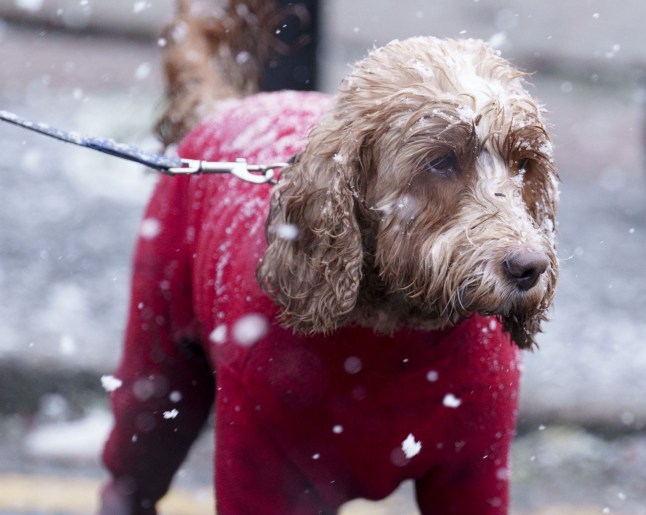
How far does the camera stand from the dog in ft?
8.53

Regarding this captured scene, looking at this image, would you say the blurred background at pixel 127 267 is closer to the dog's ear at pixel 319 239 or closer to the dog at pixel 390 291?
the dog at pixel 390 291

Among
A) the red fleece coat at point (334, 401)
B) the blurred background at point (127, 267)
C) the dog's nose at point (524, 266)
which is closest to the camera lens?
the dog's nose at point (524, 266)

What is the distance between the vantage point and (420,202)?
265 centimetres

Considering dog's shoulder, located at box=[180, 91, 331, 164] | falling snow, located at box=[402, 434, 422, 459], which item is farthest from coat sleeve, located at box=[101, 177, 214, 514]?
falling snow, located at box=[402, 434, 422, 459]

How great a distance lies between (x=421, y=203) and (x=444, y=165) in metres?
0.10

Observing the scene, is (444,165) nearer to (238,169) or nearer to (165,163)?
(238,169)

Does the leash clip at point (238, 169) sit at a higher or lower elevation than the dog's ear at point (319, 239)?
higher

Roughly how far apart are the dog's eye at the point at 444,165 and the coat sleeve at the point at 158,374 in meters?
1.20

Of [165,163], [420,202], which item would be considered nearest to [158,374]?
[165,163]

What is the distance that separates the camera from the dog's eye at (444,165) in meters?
2.64

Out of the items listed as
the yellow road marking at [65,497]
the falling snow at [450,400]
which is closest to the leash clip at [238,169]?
the falling snow at [450,400]

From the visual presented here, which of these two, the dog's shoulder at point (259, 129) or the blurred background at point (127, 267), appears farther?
the blurred background at point (127, 267)

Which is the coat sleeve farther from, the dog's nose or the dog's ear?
the dog's nose

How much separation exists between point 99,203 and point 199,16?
2.40 metres
